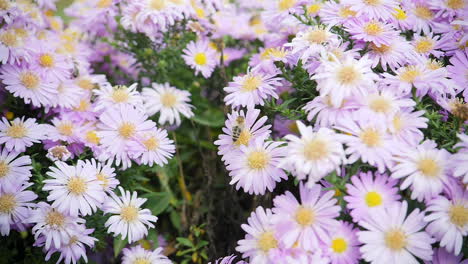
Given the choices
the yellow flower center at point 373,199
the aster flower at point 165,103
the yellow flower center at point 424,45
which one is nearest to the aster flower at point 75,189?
the aster flower at point 165,103

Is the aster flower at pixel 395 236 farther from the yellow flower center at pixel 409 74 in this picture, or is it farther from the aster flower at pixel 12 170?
the aster flower at pixel 12 170

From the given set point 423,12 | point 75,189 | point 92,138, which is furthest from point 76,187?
point 423,12

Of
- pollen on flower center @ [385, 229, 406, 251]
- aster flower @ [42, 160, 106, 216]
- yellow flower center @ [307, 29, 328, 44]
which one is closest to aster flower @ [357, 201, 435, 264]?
pollen on flower center @ [385, 229, 406, 251]

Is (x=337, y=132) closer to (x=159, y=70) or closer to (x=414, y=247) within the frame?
(x=414, y=247)

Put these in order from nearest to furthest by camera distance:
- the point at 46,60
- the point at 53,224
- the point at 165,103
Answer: the point at 53,224
the point at 46,60
the point at 165,103

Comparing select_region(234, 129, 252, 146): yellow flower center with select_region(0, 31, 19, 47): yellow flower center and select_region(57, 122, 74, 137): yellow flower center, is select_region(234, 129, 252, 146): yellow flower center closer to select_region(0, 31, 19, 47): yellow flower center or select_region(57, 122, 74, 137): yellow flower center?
select_region(57, 122, 74, 137): yellow flower center

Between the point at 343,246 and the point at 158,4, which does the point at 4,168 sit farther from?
the point at 343,246

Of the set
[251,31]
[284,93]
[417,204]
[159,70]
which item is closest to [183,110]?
[159,70]
